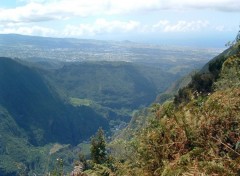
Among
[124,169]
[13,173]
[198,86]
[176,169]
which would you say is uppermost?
[176,169]

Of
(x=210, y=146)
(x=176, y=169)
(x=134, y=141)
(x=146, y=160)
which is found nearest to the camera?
(x=176, y=169)

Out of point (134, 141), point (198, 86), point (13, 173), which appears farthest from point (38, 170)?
point (134, 141)

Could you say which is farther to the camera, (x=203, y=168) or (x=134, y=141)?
(x=134, y=141)

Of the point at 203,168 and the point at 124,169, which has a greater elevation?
the point at 203,168

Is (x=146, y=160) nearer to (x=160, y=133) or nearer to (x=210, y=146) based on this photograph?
(x=160, y=133)

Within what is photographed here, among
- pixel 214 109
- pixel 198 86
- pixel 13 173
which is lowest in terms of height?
pixel 13 173

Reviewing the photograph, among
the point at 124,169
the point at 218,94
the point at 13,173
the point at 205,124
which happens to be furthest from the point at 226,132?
the point at 13,173

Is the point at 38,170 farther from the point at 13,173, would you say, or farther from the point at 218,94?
the point at 218,94

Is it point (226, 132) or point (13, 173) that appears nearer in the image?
point (226, 132)

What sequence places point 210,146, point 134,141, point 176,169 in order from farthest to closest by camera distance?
point 134,141, point 210,146, point 176,169
